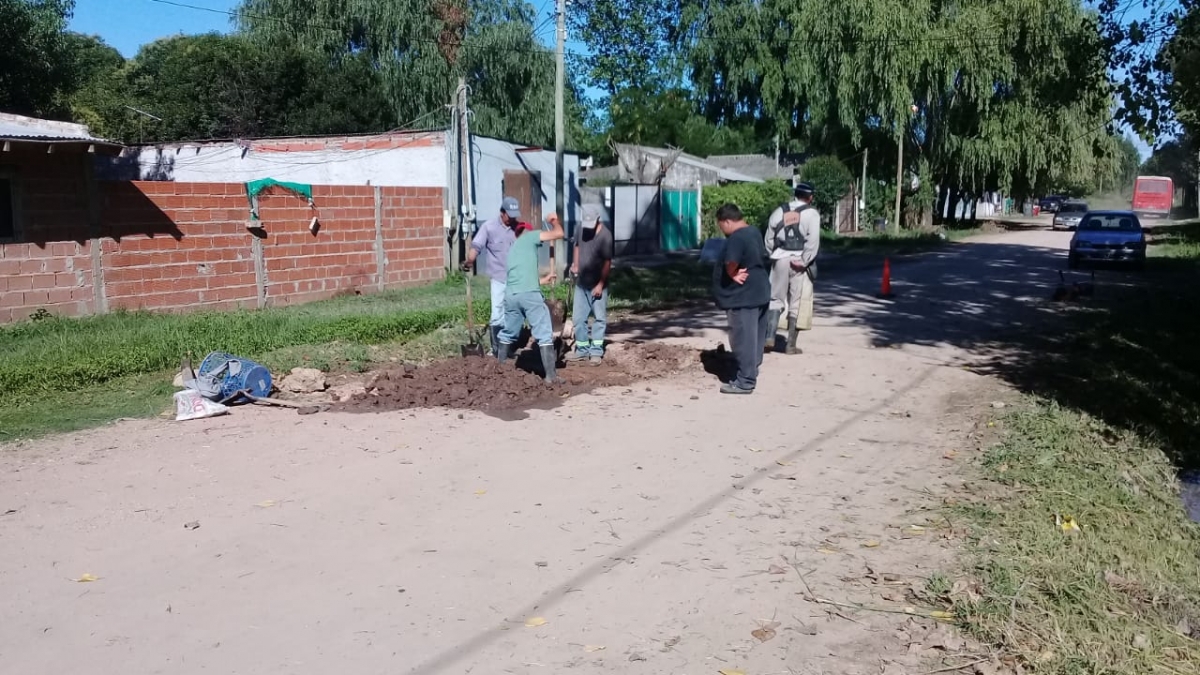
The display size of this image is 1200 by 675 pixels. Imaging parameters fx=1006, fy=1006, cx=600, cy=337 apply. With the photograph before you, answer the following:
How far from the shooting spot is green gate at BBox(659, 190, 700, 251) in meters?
30.4

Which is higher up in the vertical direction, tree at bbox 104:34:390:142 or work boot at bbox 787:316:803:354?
tree at bbox 104:34:390:142

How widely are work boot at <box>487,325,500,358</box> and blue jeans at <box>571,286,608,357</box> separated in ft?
2.73

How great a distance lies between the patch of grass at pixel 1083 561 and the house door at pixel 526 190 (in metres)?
17.8

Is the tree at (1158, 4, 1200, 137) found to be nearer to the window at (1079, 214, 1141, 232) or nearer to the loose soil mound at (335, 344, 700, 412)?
the loose soil mound at (335, 344, 700, 412)

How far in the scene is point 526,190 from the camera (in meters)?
24.3

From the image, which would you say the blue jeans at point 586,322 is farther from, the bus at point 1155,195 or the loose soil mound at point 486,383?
the bus at point 1155,195

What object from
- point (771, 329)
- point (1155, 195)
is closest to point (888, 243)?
point (771, 329)

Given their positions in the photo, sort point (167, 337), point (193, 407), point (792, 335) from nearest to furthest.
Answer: point (193, 407) < point (792, 335) < point (167, 337)

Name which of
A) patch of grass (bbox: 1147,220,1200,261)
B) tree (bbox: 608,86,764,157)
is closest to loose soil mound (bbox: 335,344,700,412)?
patch of grass (bbox: 1147,220,1200,261)

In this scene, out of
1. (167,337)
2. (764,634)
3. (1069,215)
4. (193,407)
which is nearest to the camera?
(764,634)

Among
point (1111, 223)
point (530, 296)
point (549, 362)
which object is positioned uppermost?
point (1111, 223)

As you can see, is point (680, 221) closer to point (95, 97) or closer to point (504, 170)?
point (504, 170)

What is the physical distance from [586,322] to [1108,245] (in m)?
17.2

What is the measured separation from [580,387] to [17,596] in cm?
534
